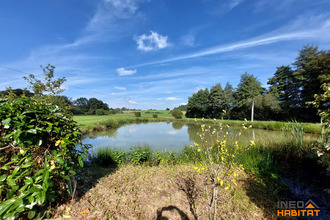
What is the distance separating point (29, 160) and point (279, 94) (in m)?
30.9

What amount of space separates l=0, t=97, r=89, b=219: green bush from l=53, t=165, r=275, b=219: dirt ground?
15.8 inches

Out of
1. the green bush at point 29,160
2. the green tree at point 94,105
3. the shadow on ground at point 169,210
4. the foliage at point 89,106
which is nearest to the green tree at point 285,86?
the shadow on ground at point 169,210

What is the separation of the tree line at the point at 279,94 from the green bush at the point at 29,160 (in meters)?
16.1

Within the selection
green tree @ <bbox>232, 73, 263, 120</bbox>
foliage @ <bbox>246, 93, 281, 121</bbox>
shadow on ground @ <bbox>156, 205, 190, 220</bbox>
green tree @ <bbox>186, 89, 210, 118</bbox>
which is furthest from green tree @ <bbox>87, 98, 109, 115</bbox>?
shadow on ground @ <bbox>156, 205, 190, 220</bbox>

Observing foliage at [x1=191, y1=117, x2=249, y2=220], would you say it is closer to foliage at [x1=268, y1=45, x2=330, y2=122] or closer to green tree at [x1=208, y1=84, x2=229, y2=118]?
foliage at [x1=268, y1=45, x2=330, y2=122]

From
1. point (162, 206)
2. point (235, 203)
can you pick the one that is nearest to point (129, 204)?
point (162, 206)

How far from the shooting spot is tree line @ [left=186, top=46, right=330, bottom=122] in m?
16.2

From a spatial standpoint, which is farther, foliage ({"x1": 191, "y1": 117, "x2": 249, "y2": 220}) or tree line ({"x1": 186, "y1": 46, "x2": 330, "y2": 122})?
tree line ({"x1": 186, "y1": 46, "x2": 330, "y2": 122})

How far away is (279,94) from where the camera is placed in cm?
2266

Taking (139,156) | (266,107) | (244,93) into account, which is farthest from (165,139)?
(244,93)

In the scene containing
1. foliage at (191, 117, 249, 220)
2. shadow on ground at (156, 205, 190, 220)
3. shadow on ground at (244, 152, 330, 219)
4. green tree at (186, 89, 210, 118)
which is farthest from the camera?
green tree at (186, 89, 210, 118)

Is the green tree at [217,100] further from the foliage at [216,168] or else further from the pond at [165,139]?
the foliage at [216,168]

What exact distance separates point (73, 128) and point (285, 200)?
12.0 feet

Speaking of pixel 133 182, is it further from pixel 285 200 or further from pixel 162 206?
pixel 285 200
